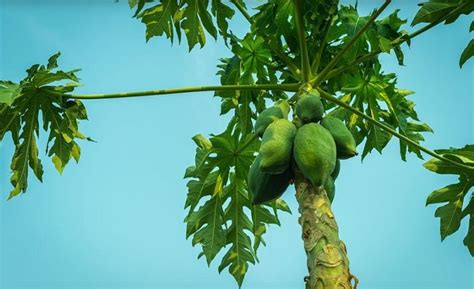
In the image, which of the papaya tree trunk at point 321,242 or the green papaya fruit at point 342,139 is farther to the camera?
the green papaya fruit at point 342,139

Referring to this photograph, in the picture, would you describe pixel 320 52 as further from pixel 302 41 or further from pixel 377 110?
pixel 377 110

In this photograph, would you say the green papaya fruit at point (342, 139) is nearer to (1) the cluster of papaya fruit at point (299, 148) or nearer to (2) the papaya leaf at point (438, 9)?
(1) the cluster of papaya fruit at point (299, 148)

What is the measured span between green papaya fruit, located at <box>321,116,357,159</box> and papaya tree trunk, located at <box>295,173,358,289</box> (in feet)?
0.64

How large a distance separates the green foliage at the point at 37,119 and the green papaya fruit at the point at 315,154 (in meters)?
1.26

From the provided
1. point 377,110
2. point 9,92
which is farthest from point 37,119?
point 377,110

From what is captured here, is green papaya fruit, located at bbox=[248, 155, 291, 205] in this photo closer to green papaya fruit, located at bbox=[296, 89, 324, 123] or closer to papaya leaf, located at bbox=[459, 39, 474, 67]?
green papaya fruit, located at bbox=[296, 89, 324, 123]

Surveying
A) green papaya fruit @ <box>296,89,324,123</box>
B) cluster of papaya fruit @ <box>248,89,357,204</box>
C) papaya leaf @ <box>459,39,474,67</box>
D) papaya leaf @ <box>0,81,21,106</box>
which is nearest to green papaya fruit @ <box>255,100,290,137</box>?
cluster of papaya fruit @ <box>248,89,357,204</box>

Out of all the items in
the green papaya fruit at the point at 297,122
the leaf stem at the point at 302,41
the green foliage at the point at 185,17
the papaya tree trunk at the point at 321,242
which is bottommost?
the papaya tree trunk at the point at 321,242

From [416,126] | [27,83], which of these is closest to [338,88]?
[416,126]

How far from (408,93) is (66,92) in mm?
2361

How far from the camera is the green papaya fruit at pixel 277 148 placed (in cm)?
232

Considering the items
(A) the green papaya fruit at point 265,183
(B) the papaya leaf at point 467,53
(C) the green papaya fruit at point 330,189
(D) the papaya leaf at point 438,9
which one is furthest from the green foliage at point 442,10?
(A) the green papaya fruit at point 265,183

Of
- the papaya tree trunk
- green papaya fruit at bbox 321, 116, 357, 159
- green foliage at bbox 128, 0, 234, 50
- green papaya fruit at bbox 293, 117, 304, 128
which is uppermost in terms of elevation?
green foliage at bbox 128, 0, 234, 50

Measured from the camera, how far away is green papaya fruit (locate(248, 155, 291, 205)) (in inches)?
96.5
